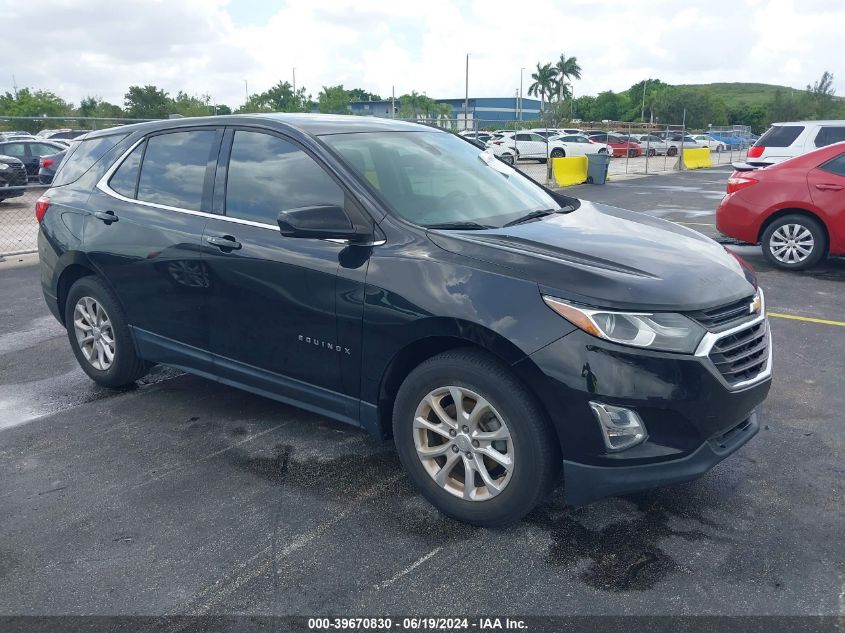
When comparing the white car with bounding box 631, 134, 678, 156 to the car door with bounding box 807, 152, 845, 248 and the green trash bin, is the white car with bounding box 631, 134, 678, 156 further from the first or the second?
the car door with bounding box 807, 152, 845, 248

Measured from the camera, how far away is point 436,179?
4004 millimetres

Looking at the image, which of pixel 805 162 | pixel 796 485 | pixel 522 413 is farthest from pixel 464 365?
pixel 805 162

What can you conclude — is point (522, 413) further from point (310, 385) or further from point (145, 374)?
point (145, 374)

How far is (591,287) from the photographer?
9.69 feet

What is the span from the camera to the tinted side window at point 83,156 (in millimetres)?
4996

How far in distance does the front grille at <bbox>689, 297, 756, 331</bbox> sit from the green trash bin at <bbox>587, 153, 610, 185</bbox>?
64.3ft

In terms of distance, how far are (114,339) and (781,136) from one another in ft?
49.3

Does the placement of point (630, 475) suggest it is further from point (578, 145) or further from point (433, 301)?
point (578, 145)

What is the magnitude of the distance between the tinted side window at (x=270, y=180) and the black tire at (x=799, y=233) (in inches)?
274

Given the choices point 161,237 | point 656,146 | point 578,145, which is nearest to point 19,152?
point 161,237

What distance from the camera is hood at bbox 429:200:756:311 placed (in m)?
2.97

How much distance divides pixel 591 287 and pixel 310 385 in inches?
62.5

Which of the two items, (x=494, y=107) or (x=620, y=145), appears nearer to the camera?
(x=620, y=145)

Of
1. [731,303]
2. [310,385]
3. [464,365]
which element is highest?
[731,303]
